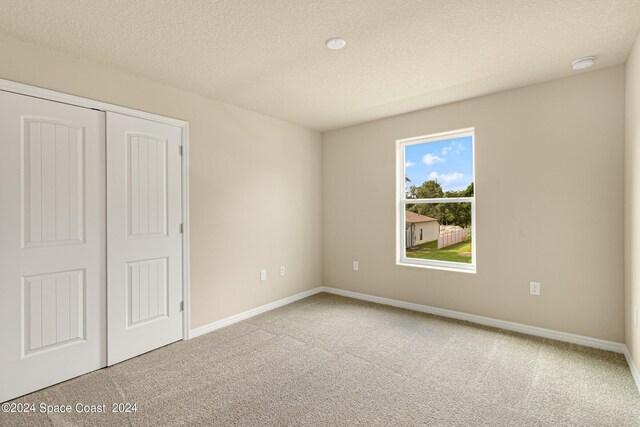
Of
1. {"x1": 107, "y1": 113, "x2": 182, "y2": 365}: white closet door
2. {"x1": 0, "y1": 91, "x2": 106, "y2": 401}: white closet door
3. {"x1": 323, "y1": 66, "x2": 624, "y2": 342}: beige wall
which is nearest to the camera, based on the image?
{"x1": 0, "y1": 91, "x2": 106, "y2": 401}: white closet door

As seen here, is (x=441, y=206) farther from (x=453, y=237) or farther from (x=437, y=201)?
(x=453, y=237)

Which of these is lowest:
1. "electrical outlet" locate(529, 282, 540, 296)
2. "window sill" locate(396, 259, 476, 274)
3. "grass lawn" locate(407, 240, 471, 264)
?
"electrical outlet" locate(529, 282, 540, 296)

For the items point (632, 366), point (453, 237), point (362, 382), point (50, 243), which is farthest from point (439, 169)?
point (50, 243)

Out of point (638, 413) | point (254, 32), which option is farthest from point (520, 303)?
point (254, 32)

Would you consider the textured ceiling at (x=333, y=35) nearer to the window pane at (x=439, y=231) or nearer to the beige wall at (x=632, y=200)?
the beige wall at (x=632, y=200)

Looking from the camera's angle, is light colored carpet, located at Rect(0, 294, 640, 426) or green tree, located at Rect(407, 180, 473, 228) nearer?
light colored carpet, located at Rect(0, 294, 640, 426)

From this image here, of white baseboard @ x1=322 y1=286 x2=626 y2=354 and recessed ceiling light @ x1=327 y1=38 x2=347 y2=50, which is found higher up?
recessed ceiling light @ x1=327 y1=38 x2=347 y2=50

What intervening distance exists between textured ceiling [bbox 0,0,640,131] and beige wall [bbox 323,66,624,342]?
29 centimetres

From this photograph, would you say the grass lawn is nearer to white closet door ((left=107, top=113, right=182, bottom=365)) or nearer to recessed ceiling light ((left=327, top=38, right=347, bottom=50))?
recessed ceiling light ((left=327, top=38, right=347, bottom=50))

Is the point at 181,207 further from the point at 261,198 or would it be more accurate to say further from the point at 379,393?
the point at 379,393

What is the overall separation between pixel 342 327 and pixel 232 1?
296 centimetres

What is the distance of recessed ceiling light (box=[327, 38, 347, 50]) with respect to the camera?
2.22 m

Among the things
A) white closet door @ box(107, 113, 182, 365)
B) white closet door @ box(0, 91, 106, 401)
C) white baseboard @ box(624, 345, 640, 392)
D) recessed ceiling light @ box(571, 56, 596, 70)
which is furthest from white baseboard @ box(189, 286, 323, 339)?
recessed ceiling light @ box(571, 56, 596, 70)

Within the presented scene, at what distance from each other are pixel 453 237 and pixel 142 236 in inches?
130
